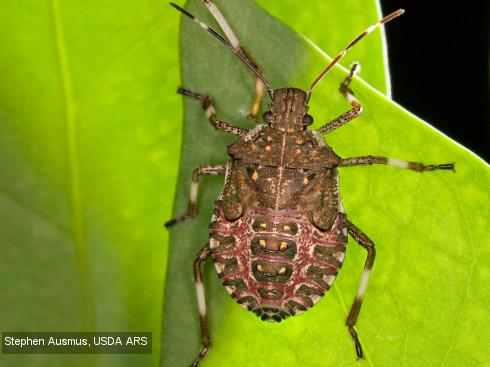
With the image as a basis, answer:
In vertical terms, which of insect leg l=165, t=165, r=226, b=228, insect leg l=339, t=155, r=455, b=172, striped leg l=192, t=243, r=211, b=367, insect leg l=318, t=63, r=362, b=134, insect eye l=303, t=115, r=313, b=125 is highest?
insect leg l=318, t=63, r=362, b=134

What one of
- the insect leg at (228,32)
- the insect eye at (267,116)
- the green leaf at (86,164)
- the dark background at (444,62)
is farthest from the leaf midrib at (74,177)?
the dark background at (444,62)

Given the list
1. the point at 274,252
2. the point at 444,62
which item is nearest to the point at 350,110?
the point at 274,252

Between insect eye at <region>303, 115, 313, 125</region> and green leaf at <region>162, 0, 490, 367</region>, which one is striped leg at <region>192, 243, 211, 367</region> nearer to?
green leaf at <region>162, 0, 490, 367</region>

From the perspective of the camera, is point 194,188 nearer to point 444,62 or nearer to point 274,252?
point 274,252

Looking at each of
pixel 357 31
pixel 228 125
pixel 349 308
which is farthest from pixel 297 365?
pixel 357 31

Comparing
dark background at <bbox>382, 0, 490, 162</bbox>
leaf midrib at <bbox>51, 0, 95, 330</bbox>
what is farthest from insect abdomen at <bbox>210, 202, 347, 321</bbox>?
dark background at <bbox>382, 0, 490, 162</bbox>
